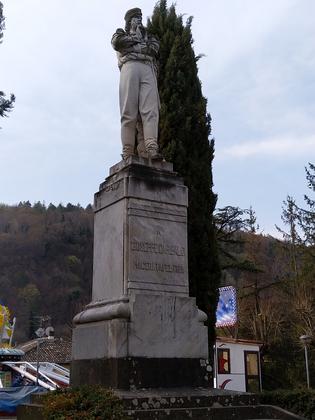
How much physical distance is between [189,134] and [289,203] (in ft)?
82.1

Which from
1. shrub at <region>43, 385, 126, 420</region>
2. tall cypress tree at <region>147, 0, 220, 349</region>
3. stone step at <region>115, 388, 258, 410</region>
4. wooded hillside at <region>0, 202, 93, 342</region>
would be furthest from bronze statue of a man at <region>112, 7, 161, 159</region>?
wooded hillside at <region>0, 202, 93, 342</region>

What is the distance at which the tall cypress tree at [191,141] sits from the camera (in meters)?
14.6

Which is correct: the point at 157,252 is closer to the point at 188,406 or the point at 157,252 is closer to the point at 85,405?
the point at 188,406

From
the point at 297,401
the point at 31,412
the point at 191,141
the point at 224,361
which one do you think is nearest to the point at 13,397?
the point at 191,141

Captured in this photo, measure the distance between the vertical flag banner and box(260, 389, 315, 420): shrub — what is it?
10.7 metres

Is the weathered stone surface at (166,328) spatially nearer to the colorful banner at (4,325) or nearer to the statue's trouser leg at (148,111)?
the statue's trouser leg at (148,111)

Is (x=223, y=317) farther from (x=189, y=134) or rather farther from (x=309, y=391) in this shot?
(x=309, y=391)

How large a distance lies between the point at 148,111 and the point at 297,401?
5.60m

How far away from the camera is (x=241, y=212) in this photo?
28656 millimetres

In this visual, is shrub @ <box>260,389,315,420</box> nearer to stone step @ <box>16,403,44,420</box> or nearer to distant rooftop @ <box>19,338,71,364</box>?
stone step @ <box>16,403,44,420</box>

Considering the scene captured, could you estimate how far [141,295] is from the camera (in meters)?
7.50

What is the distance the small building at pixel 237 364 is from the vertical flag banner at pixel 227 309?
2.90 metres

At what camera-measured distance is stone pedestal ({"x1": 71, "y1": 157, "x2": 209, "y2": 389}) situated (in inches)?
287

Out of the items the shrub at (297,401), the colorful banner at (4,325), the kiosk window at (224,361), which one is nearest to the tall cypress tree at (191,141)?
the shrub at (297,401)
